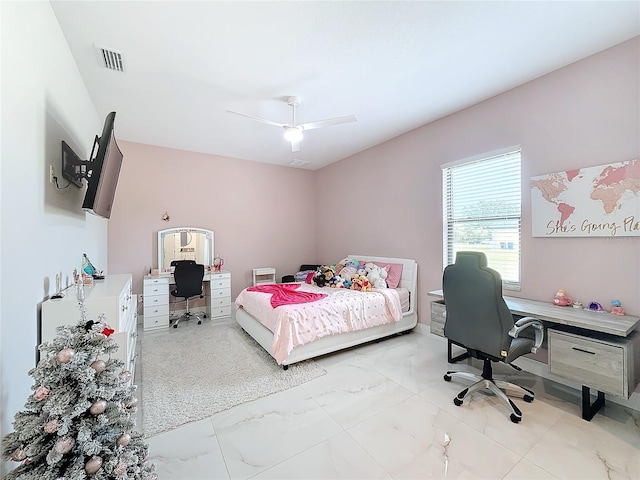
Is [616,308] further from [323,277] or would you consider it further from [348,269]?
[323,277]

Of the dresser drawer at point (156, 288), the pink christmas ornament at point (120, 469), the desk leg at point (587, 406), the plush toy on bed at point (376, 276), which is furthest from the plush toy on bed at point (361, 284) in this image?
the pink christmas ornament at point (120, 469)

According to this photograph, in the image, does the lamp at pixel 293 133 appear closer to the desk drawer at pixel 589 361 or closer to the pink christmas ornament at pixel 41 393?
the pink christmas ornament at pixel 41 393

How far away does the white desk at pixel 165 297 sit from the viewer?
4.18m

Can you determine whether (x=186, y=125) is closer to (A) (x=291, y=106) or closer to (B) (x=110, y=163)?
(A) (x=291, y=106)

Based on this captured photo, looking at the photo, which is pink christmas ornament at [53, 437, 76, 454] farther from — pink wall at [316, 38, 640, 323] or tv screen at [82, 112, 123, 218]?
pink wall at [316, 38, 640, 323]

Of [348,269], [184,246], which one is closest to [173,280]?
[184,246]

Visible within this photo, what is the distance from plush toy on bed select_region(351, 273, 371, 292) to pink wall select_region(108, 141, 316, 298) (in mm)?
2384

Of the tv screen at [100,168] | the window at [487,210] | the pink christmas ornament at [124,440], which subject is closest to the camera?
the pink christmas ornament at [124,440]

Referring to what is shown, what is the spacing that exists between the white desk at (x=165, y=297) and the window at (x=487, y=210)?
3.65m

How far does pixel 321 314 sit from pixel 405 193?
7.63 feet

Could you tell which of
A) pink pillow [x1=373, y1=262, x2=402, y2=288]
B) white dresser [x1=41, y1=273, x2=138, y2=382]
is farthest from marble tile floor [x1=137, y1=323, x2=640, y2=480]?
pink pillow [x1=373, y1=262, x2=402, y2=288]

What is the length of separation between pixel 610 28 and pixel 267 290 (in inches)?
166

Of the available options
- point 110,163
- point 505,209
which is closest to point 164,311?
point 110,163

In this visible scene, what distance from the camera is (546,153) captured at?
105 inches
